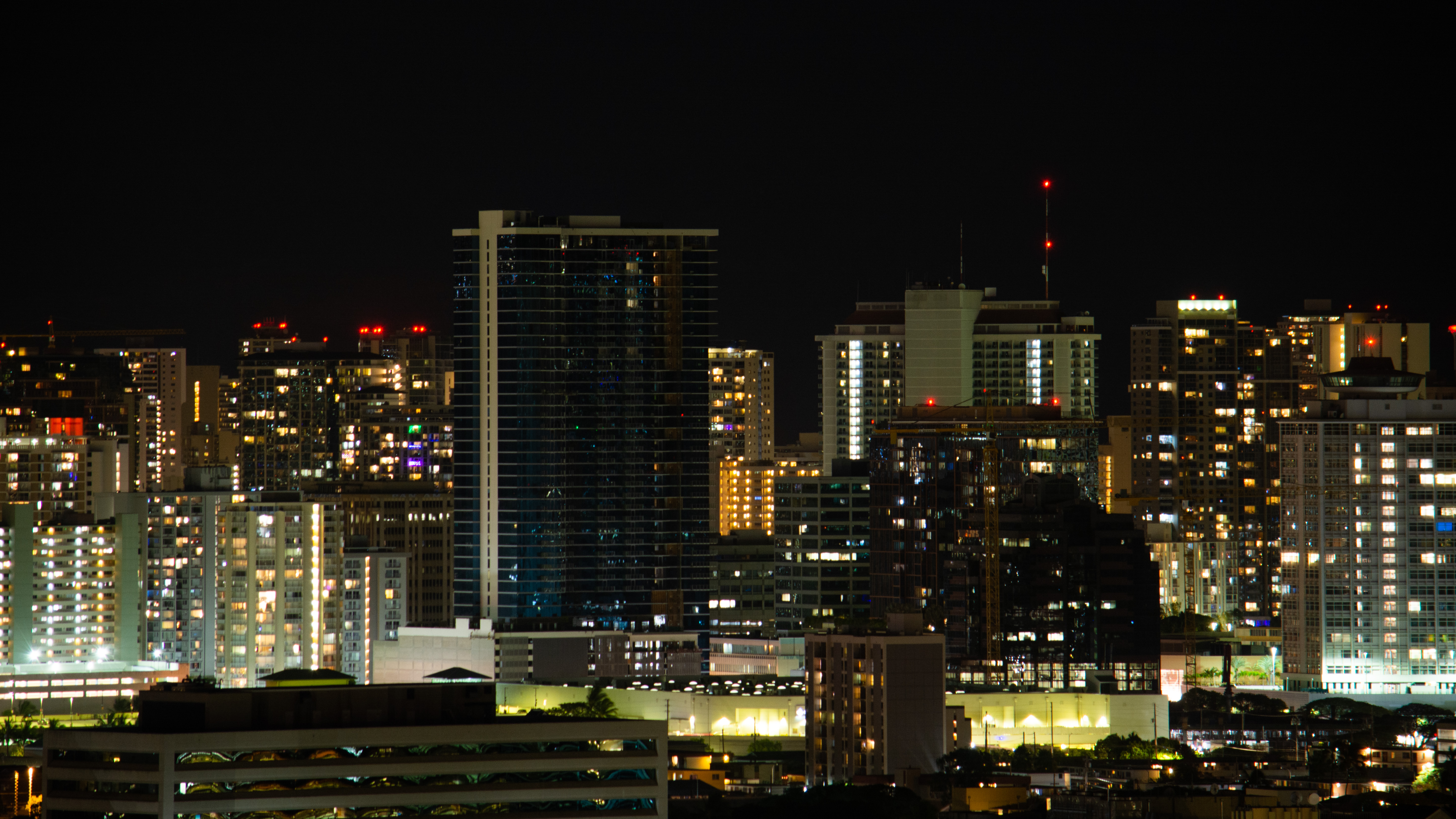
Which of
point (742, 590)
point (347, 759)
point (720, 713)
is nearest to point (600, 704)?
point (720, 713)

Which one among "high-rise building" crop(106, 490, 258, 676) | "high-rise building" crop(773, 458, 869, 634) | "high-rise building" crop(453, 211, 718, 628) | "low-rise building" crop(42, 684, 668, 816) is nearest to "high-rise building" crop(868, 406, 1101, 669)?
"high-rise building" crop(773, 458, 869, 634)

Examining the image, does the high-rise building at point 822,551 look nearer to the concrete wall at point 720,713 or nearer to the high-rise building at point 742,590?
the high-rise building at point 742,590

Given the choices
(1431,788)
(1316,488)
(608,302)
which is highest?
(608,302)

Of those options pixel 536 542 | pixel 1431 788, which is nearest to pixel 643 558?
pixel 536 542

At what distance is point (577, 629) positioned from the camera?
180 meters

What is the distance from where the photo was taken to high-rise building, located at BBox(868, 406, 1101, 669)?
570 feet

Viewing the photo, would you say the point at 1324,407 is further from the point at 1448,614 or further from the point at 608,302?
the point at 608,302

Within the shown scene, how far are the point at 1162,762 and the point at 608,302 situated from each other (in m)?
67.2

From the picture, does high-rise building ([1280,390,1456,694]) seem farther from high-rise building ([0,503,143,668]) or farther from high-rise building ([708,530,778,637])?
high-rise building ([0,503,143,668])

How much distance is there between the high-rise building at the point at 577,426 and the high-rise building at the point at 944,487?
15446 millimetres

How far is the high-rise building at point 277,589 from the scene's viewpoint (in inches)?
7032

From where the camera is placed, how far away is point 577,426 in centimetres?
18800

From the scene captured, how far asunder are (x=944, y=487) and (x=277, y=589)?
43.3 metres

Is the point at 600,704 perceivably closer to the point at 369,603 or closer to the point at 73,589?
the point at 369,603
